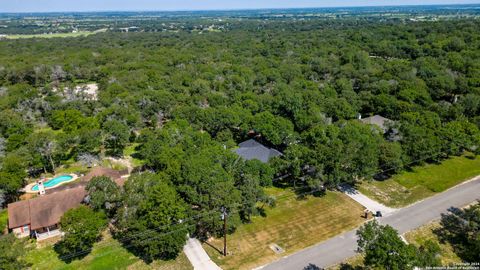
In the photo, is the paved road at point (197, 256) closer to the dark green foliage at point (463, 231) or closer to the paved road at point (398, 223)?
the paved road at point (398, 223)

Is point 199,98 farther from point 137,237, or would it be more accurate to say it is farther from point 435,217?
point 435,217

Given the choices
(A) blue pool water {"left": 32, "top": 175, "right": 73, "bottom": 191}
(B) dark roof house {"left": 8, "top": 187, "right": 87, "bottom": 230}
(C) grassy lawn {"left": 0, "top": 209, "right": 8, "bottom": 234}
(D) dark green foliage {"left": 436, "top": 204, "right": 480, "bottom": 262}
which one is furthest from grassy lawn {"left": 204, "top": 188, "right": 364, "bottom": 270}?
(A) blue pool water {"left": 32, "top": 175, "right": 73, "bottom": 191}

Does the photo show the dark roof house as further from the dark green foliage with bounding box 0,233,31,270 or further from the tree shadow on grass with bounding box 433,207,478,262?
the tree shadow on grass with bounding box 433,207,478,262

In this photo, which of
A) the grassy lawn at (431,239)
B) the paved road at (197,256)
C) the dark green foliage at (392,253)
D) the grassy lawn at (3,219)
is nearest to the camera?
the dark green foliage at (392,253)

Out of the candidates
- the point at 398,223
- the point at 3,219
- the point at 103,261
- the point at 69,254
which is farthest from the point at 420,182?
the point at 3,219

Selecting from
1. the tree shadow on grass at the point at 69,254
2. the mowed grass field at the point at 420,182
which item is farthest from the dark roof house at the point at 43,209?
the mowed grass field at the point at 420,182
